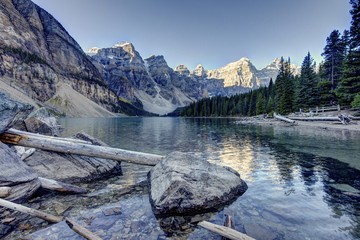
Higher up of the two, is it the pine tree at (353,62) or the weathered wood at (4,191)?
the pine tree at (353,62)

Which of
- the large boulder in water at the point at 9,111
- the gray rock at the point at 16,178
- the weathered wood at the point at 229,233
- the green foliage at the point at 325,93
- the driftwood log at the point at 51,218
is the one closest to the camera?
the weathered wood at the point at 229,233

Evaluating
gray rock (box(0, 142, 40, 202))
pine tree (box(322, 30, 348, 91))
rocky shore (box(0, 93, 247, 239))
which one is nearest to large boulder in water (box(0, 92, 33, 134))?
rocky shore (box(0, 93, 247, 239))

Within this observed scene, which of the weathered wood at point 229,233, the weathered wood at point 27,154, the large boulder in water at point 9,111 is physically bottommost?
the weathered wood at point 229,233

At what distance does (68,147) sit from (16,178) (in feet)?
10.6

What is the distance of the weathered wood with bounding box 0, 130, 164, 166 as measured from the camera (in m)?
9.91

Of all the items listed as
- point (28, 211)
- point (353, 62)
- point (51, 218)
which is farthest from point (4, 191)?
point (353, 62)

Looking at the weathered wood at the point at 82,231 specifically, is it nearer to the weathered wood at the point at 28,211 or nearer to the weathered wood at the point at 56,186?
the weathered wood at the point at 28,211

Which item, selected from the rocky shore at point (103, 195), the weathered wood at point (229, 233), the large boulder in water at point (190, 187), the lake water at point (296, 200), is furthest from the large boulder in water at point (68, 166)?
the weathered wood at point (229, 233)

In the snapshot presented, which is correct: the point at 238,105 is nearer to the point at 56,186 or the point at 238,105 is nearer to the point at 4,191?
the point at 56,186

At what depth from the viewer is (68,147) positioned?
10.4 metres

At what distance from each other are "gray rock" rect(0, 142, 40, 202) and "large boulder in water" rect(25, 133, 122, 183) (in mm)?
1559

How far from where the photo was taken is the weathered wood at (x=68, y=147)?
991cm

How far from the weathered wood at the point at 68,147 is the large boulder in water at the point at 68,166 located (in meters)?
0.47

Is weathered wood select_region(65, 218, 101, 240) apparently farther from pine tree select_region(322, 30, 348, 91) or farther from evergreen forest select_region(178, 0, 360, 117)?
pine tree select_region(322, 30, 348, 91)
